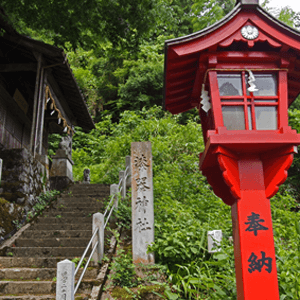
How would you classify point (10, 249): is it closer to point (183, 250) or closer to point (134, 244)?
point (134, 244)

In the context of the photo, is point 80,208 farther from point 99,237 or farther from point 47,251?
point 99,237

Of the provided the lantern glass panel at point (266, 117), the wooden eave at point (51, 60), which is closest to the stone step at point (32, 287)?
the lantern glass panel at point (266, 117)

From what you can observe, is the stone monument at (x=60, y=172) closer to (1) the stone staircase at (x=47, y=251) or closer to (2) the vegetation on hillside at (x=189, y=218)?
(2) the vegetation on hillside at (x=189, y=218)

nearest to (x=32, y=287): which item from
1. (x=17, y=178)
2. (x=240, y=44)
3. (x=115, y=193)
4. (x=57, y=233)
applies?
(x=57, y=233)

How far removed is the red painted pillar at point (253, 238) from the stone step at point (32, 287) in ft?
9.88

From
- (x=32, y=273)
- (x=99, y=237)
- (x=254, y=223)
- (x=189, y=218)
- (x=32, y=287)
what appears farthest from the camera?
(x=189, y=218)

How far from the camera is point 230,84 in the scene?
4.00 meters

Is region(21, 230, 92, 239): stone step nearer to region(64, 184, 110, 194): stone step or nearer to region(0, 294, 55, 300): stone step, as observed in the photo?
region(0, 294, 55, 300): stone step

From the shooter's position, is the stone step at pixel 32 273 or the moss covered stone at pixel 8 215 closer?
the stone step at pixel 32 273

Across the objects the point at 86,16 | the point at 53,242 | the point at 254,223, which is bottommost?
the point at 53,242

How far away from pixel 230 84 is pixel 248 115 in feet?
1.57

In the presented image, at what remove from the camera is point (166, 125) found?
15.6 metres

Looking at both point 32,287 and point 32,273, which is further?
point 32,273

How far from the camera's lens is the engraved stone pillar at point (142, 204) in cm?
618
